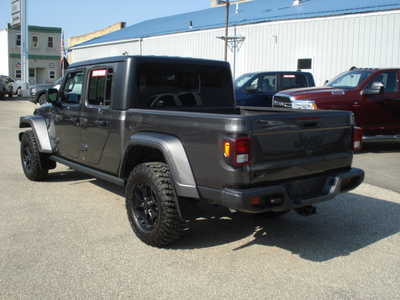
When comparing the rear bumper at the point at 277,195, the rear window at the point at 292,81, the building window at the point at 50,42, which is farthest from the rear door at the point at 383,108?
the building window at the point at 50,42

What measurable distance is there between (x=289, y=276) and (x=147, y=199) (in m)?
1.53

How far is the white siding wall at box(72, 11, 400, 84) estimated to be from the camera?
18.0 m

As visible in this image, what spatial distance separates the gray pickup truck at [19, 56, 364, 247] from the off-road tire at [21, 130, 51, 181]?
76 centimetres

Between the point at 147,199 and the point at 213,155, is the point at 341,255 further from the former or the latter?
the point at 147,199

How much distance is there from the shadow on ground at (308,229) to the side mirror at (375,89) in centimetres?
453

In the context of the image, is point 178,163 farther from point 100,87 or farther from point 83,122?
point 83,122

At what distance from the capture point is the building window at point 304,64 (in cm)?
2067

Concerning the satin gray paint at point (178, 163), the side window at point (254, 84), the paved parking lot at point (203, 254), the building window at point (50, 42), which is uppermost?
the building window at point (50, 42)

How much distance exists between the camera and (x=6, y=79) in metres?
34.5

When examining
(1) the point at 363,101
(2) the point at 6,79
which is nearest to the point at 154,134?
(1) the point at 363,101

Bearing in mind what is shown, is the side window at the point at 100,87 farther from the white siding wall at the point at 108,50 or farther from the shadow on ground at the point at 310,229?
the white siding wall at the point at 108,50

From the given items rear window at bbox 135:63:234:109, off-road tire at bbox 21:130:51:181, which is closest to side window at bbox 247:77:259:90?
rear window at bbox 135:63:234:109

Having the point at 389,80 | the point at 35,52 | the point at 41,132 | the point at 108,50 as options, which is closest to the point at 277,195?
the point at 41,132

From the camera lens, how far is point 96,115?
5109mm
